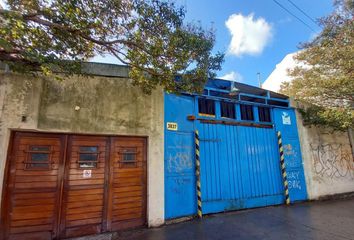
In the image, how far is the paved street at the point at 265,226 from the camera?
4570mm

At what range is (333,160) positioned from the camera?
8805 millimetres

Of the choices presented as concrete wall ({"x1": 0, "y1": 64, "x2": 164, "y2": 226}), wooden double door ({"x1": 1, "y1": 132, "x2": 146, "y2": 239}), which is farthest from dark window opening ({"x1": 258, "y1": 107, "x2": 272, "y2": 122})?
wooden double door ({"x1": 1, "y1": 132, "x2": 146, "y2": 239})

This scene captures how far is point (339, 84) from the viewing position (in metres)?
7.83

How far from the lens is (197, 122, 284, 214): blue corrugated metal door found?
20.7ft

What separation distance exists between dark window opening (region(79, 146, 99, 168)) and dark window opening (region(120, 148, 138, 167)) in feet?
2.08

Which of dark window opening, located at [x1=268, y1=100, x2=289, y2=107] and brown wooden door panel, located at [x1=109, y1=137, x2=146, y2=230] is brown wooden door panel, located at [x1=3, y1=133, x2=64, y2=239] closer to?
brown wooden door panel, located at [x1=109, y1=137, x2=146, y2=230]

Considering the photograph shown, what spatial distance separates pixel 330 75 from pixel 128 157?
8.34 meters

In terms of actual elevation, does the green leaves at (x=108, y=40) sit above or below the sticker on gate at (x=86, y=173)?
above

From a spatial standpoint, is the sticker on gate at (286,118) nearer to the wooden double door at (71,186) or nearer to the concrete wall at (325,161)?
the concrete wall at (325,161)

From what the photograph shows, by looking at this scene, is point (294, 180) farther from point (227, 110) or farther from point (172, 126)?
point (172, 126)

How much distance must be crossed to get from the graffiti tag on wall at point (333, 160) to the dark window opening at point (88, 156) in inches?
317

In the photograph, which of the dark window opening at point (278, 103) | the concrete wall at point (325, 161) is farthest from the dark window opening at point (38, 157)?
the concrete wall at point (325, 161)

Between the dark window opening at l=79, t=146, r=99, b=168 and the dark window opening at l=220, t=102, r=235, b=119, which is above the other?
the dark window opening at l=220, t=102, r=235, b=119

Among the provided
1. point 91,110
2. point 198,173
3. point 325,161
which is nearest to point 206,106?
point 198,173
